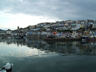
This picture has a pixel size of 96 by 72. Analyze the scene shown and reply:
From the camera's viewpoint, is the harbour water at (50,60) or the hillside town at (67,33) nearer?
the harbour water at (50,60)

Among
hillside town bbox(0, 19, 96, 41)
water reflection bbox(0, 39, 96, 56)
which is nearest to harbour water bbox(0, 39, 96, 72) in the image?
water reflection bbox(0, 39, 96, 56)

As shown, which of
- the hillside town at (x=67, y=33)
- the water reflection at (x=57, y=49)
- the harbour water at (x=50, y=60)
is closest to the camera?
the harbour water at (x=50, y=60)

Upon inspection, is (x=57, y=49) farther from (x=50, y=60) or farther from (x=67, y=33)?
(x=67, y=33)

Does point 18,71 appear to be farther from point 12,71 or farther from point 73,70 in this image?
point 73,70

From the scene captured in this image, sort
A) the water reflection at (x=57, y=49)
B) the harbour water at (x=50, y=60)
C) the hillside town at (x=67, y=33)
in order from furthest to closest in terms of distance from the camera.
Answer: the hillside town at (x=67, y=33) < the water reflection at (x=57, y=49) < the harbour water at (x=50, y=60)

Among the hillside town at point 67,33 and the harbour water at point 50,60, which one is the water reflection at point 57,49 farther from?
the hillside town at point 67,33

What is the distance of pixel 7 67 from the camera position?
16.5 metres

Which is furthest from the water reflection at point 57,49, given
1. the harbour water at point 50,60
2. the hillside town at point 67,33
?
the hillside town at point 67,33

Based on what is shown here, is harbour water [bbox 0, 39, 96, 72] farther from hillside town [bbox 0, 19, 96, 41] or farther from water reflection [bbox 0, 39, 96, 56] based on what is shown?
hillside town [bbox 0, 19, 96, 41]

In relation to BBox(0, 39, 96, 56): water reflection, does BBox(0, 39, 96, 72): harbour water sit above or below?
above

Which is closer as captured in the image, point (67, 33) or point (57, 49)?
point (57, 49)

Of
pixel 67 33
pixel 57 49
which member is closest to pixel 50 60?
pixel 57 49

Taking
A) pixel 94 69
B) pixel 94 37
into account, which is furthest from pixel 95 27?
pixel 94 69

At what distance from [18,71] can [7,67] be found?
5.38 feet
